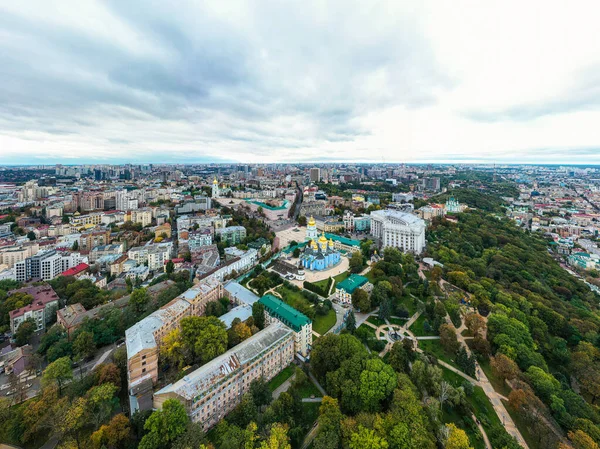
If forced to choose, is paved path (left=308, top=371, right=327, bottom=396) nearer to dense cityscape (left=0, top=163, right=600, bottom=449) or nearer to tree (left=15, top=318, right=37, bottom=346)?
dense cityscape (left=0, top=163, right=600, bottom=449)

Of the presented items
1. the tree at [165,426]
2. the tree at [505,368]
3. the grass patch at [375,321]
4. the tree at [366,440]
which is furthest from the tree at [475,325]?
the tree at [165,426]

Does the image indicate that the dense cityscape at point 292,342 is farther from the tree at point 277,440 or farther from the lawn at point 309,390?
the lawn at point 309,390

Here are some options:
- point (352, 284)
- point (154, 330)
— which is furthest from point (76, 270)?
point (352, 284)

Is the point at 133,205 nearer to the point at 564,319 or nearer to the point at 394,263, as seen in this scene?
the point at 394,263

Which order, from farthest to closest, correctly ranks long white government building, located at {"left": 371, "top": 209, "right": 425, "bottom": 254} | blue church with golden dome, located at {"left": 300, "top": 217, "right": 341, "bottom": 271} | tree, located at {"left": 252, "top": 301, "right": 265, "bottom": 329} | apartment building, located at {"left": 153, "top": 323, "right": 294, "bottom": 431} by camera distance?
long white government building, located at {"left": 371, "top": 209, "right": 425, "bottom": 254} → blue church with golden dome, located at {"left": 300, "top": 217, "right": 341, "bottom": 271} → tree, located at {"left": 252, "top": 301, "right": 265, "bottom": 329} → apartment building, located at {"left": 153, "top": 323, "right": 294, "bottom": 431}

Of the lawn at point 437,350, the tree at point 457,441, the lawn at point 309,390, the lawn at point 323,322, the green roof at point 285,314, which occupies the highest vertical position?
the green roof at point 285,314

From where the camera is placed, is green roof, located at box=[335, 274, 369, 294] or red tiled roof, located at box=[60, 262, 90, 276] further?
red tiled roof, located at box=[60, 262, 90, 276]

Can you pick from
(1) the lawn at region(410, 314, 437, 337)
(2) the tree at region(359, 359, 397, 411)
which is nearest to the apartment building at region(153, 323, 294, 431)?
(2) the tree at region(359, 359, 397, 411)
